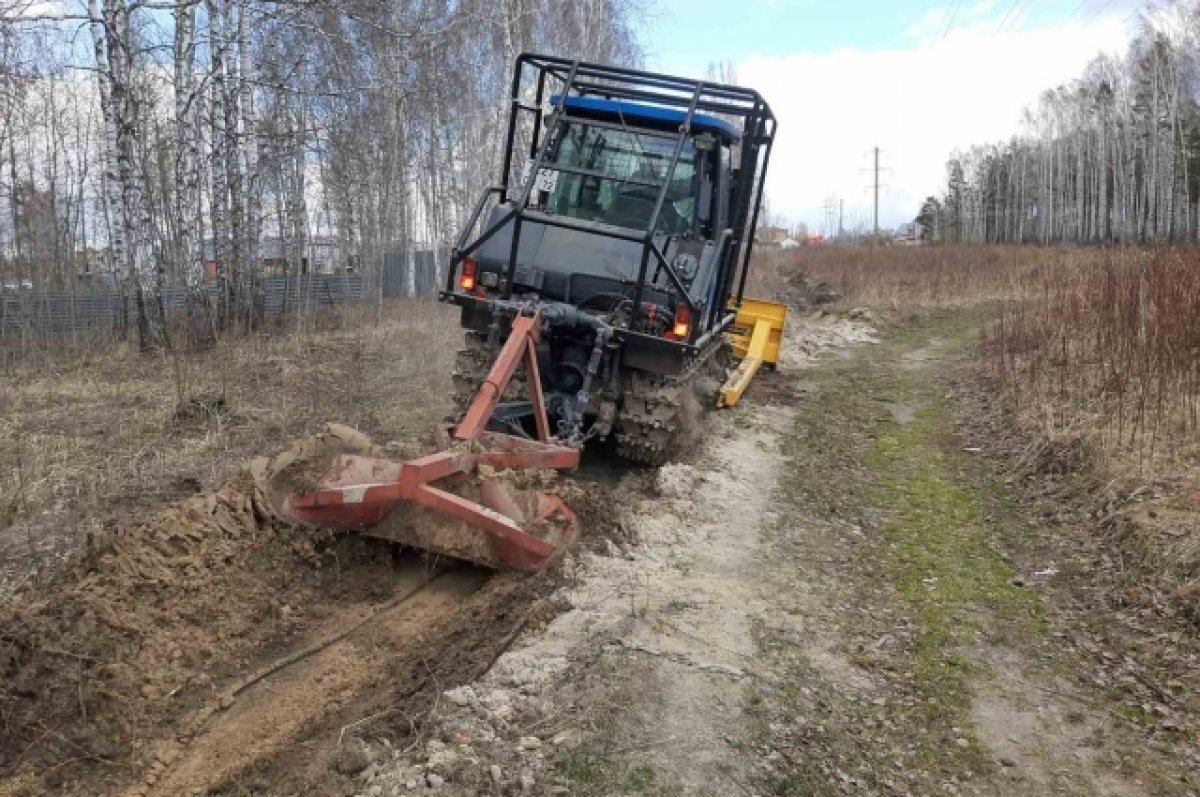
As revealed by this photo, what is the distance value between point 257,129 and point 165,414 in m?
8.83

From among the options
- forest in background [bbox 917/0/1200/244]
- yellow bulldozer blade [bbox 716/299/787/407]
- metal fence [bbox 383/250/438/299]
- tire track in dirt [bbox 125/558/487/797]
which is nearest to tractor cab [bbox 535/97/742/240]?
tire track in dirt [bbox 125/558/487/797]

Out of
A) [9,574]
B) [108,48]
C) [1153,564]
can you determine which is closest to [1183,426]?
[1153,564]

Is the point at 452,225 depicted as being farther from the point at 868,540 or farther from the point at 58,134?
the point at 868,540

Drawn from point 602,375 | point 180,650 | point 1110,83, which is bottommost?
point 180,650

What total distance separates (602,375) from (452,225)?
62.0 ft

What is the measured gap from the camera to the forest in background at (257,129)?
36.0 ft

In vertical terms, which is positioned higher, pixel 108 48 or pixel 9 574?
pixel 108 48

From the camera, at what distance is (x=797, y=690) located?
3.96 m

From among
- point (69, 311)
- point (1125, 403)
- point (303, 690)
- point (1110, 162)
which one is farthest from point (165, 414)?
point (1110, 162)

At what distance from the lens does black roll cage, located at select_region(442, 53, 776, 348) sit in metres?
6.54

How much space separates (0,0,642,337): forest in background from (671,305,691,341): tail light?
502cm

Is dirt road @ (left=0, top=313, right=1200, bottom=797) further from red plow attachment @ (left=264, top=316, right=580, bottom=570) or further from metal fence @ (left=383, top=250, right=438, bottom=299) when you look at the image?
metal fence @ (left=383, top=250, right=438, bottom=299)

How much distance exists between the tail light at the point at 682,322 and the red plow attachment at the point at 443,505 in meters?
2.00

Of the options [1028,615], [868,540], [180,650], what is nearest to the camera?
[180,650]
